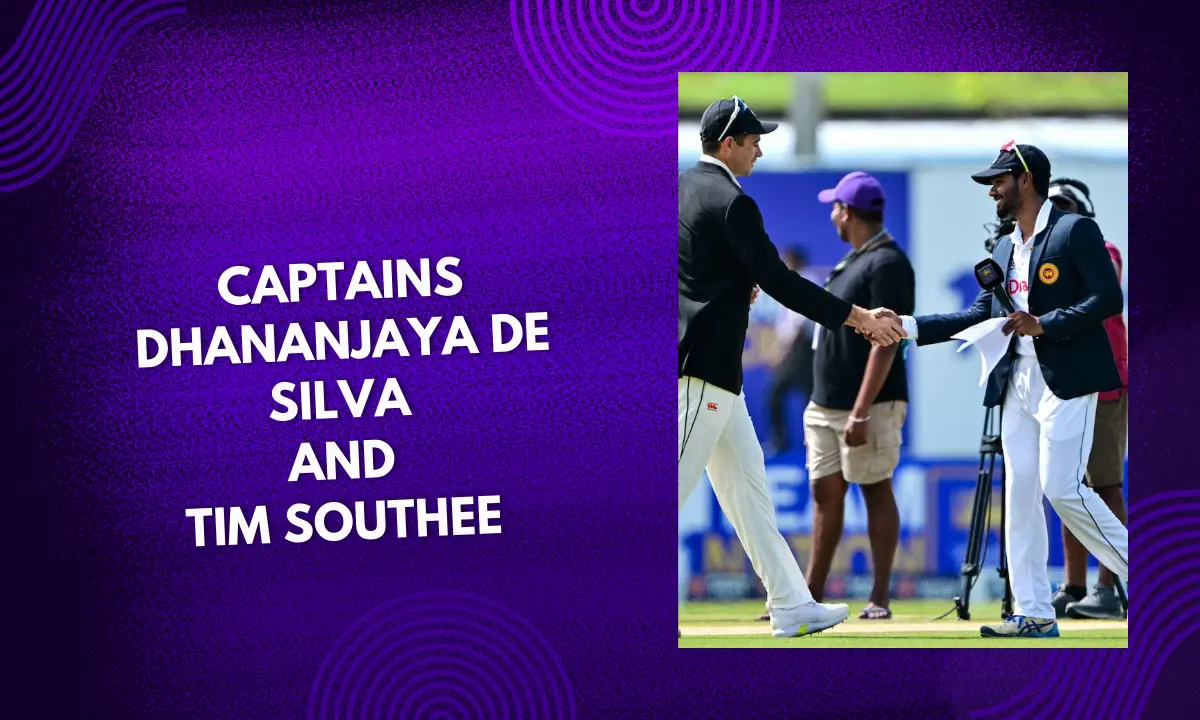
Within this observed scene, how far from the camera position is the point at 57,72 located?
23.2ft

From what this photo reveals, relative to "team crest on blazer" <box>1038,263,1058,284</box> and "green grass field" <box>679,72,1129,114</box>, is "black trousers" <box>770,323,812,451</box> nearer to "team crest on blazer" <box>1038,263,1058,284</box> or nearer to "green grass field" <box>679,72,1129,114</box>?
"green grass field" <box>679,72,1129,114</box>

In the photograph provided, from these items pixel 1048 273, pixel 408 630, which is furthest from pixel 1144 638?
pixel 408 630

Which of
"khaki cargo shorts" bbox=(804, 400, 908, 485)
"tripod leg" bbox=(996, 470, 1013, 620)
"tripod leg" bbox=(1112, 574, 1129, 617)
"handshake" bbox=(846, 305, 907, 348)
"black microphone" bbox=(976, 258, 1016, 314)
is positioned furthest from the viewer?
"khaki cargo shorts" bbox=(804, 400, 908, 485)

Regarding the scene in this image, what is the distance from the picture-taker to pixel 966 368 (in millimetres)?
11125

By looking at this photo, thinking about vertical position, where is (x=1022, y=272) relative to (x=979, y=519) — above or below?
above

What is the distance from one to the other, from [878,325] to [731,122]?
975mm

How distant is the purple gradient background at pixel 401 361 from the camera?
699cm

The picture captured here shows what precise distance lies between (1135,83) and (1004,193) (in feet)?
2.19

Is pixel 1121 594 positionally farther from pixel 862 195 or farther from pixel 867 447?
pixel 862 195

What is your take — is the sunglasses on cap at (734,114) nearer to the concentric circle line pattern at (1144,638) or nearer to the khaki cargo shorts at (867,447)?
the khaki cargo shorts at (867,447)

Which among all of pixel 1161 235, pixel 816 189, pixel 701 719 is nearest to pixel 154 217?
pixel 701 719

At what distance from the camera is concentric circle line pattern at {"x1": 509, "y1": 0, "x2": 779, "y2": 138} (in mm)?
A: 6988

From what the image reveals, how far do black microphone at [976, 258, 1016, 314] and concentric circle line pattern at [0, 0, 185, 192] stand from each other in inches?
122

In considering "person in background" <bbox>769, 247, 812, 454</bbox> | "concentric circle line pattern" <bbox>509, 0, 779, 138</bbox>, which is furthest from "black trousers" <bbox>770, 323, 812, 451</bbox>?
"concentric circle line pattern" <bbox>509, 0, 779, 138</bbox>
